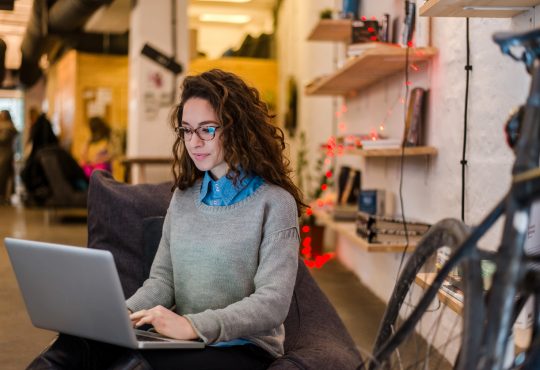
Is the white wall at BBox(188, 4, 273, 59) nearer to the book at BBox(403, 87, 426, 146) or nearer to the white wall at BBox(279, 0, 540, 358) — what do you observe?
the white wall at BBox(279, 0, 540, 358)

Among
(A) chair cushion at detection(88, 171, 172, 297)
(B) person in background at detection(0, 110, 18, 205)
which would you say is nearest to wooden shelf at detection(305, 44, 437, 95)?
(A) chair cushion at detection(88, 171, 172, 297)

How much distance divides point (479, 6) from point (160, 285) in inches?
50.3

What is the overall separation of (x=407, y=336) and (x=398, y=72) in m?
2.99

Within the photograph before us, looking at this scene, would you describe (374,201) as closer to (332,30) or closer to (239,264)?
(332,30)

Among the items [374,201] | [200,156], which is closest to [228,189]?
[200,156]

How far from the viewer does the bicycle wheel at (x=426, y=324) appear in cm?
104

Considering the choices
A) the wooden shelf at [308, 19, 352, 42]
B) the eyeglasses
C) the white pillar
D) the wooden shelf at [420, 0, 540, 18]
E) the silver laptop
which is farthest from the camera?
the white pillar

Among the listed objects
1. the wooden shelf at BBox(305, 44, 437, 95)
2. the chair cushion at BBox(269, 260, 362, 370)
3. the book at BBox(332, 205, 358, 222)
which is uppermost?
the wooden shelf at BBox(305, 44, 437, 95)

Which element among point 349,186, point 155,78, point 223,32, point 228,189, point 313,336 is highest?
point 223,32

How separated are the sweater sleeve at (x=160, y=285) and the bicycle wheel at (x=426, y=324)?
681mm

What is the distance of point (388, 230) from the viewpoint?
3.61 metres

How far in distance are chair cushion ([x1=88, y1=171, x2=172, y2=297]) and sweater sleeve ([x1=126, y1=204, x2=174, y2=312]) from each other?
35cm

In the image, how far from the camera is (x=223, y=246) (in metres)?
1.77

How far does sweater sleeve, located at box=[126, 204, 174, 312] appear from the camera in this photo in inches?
73.8
